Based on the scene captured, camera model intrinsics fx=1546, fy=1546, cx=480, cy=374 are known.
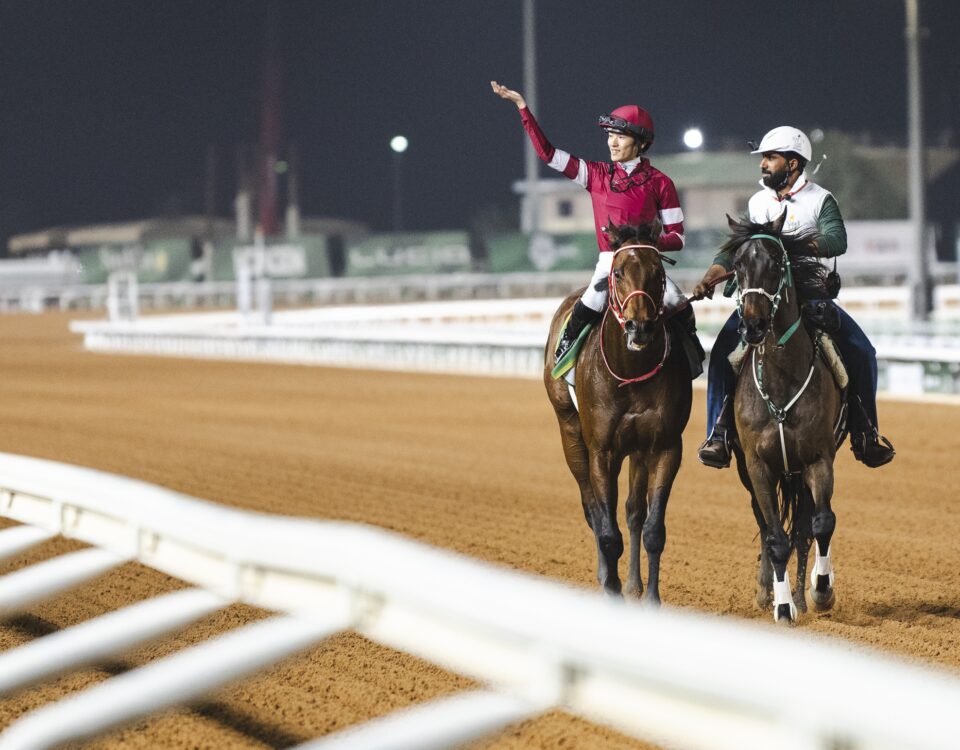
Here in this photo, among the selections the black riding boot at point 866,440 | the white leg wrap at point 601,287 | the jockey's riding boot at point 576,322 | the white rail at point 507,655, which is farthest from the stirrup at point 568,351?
the white rail at point 507,655

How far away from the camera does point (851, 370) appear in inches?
258

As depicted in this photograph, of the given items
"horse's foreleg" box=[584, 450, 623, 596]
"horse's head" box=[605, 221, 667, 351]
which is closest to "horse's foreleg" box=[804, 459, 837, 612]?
"horse's foreleg" box=[584, 450, 623, 596]

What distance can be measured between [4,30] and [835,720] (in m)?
90.9

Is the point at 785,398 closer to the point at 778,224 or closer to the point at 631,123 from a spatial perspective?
the point at 778,224

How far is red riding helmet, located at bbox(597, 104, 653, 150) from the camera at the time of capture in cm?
643

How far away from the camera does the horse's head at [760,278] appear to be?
604 cm

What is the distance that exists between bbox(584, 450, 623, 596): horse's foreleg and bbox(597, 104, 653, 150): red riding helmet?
4.36 feet

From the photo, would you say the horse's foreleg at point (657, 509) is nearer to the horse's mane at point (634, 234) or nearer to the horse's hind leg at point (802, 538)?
the horse's hind leg at point (802, 538)

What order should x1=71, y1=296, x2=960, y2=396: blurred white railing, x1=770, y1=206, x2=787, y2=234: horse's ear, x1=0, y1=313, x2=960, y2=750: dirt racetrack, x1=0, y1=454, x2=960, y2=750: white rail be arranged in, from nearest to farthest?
x1=0, y1=454, x2=960, y2=750: white rail < x1=0, y1=313, x2=960, y2=750: dirt racetrack < x1=770, y1=206, x2=787, y2=234: horse's ear < x1=71, y1=296, x2=960, y2=396: blurred white railing

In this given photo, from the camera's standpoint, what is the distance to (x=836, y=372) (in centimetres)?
641

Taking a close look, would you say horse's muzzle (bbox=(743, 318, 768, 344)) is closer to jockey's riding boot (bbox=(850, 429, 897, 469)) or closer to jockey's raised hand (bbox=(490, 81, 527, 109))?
jockey's riding boot (bbox=(850, 429, 897, 469))

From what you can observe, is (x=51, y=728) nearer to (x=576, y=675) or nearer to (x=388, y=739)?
(x=388, y=739)

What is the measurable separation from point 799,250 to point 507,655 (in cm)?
390

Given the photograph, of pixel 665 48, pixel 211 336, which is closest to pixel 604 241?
pixel 211 336
